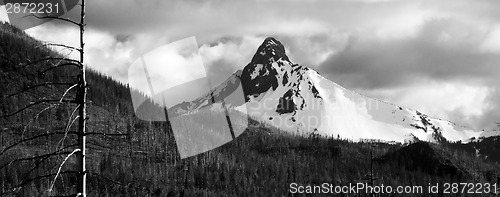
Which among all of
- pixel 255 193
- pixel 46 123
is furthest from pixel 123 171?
pixel 255 193

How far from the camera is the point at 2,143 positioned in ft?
450

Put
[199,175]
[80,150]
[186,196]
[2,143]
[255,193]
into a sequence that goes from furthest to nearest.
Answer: [199,175], [255,193], [186,196], [2,143], [80,150]

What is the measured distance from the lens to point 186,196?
493ft

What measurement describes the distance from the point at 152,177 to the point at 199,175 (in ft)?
60.9

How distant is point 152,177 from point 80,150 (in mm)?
151701

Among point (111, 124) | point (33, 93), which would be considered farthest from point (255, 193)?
point (33, 93)

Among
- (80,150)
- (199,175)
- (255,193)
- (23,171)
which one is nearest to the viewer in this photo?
(80,150)

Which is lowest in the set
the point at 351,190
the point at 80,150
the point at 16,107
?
the point at 351,190

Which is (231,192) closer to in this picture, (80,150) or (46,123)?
(46,123)

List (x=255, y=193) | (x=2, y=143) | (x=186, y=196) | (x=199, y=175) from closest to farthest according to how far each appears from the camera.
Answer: (x=2, y=143) < (x=186, y=196) < (x=255, y=193) < (x=199, y=175)

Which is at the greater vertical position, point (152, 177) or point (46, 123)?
point (46, 123)

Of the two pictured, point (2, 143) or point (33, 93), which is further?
point (33, 93)

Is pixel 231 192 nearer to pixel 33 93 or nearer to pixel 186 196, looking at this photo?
pixel 186 196

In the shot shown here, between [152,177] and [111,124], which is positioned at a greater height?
[111,124]
